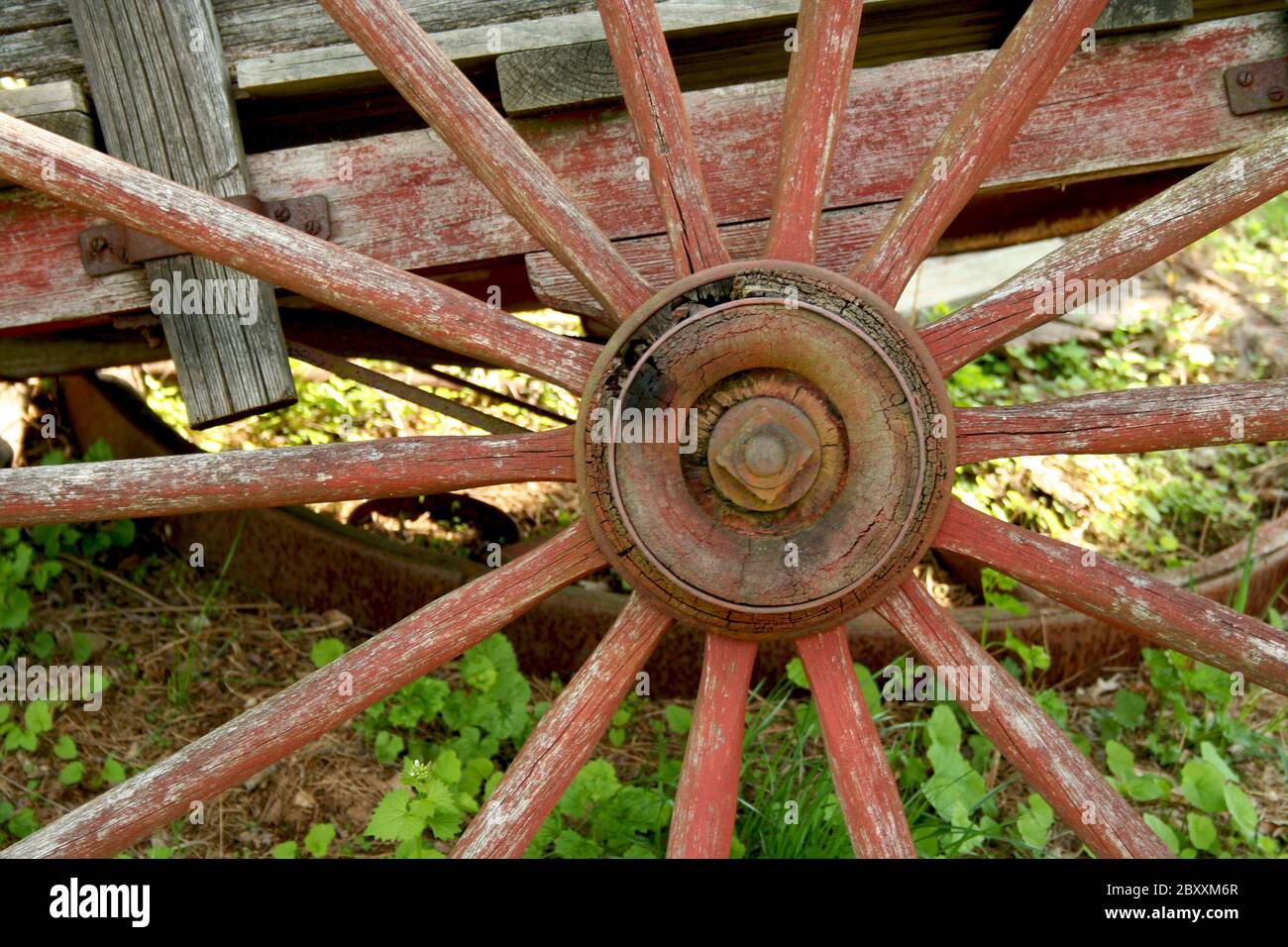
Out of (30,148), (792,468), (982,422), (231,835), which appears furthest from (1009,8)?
(231,835)

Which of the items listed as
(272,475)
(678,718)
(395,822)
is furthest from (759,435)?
(678,718)

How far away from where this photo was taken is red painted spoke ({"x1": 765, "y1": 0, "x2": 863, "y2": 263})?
5.01 ft

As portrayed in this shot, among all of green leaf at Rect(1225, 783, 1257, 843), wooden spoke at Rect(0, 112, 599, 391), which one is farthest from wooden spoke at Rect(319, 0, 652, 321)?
green leaf at Rect(1225, 783, 1257, 843)

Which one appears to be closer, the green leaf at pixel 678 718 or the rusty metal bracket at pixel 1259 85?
the rusty metal bracket at pixel 1259 85

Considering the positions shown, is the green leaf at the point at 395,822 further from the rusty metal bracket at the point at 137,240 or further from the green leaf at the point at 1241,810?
the green leaf at the point at 1241,810

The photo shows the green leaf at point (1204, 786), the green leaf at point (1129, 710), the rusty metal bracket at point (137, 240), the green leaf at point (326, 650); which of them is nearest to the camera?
the rusty metal bracket at point (137, 240)

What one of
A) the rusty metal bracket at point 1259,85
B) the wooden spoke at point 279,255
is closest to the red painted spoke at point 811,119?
the wooden spoke at point 279,255

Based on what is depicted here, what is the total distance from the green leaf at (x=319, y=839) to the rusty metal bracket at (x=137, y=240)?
42.5 inches

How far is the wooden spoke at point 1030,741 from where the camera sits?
151 centimetres

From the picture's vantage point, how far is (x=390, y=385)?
2080 mm

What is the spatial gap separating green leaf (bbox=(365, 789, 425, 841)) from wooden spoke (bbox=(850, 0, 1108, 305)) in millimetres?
1088

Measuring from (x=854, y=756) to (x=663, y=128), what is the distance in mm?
922

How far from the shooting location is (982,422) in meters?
1.56

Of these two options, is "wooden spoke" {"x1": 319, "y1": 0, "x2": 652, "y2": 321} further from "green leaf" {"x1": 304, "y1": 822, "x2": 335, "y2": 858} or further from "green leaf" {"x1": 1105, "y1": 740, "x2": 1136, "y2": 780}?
"green leaf" {"x1": 1105, "y1": 740, "x2": 1136, "y2": 780}
